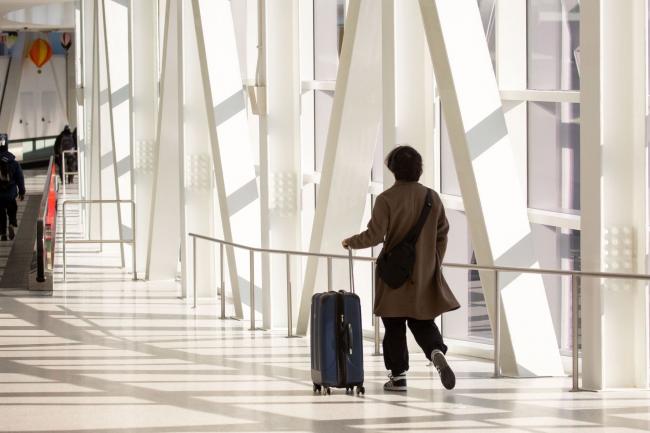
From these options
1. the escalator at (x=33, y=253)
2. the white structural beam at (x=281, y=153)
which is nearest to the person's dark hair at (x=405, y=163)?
the white structural beam at (x=281, y=153)

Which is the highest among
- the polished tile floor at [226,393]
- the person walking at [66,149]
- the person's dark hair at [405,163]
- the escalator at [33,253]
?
the person walking at [66,149]

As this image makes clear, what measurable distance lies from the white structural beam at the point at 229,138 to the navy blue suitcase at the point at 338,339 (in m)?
6.32

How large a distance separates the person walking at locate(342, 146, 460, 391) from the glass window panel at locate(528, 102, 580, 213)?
384cm

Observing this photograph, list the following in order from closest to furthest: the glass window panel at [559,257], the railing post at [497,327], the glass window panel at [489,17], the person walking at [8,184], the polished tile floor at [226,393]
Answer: the polished tile floor at [226,393], the railing post at [497,327], the glass window panel at [559,257], the glass window panel at [489,17], the person walking at [8,184]

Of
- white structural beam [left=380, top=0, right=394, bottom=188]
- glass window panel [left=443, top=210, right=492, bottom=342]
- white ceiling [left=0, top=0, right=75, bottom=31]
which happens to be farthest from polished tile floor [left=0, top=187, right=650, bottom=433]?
white ceiling [left=0, top=0, right=75, bottom=31]

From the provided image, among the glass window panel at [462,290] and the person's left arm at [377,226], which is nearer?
the person's left arm at [377,226]

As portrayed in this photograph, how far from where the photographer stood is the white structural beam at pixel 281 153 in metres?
13.9

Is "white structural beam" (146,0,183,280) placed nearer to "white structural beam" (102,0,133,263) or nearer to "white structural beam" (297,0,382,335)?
"white structural beam" (102,0,133,263)

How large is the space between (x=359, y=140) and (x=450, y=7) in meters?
2.61

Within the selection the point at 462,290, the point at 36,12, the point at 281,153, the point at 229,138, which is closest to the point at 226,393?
the point at 281,153

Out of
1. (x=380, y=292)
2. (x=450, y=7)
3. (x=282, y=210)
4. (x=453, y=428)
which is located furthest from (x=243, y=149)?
(x=453, y=428)

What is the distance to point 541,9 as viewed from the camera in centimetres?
1223

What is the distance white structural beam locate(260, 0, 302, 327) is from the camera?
1391cm

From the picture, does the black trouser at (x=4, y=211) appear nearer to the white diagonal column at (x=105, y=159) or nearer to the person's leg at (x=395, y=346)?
the white diagonal column at (x=105, y=159)
